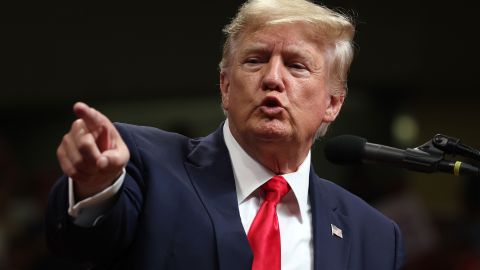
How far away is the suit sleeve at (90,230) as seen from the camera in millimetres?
2131

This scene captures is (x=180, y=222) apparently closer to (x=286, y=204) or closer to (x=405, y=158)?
(x=286, y=204)

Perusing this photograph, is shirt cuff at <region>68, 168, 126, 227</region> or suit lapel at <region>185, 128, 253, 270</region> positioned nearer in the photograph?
shirt cuff at <region>68, 168, 126, 227</region>

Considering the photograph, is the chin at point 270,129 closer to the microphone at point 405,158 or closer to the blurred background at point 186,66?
the microphone at point 405,158

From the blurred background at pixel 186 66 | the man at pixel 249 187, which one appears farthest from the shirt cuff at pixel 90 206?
the blurred background at pixel 186 66

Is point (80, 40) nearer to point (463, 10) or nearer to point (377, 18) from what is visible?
point (377, 18)

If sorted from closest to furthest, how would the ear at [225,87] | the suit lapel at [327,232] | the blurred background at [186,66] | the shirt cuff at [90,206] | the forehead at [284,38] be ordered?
the shirt cuff at [90,206] < the suit lapel at [327,232] < the forehead at [284,38] < the ear at [225,87] < the blurred background at [186,66]

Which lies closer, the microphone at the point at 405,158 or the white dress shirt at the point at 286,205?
the microphone at the point at 405,158

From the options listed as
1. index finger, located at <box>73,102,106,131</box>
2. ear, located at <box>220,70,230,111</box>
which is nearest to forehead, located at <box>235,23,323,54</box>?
ear, located at <box>220,70,230,111</box>

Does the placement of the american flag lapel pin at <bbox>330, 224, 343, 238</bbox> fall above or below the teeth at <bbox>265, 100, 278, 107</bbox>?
below

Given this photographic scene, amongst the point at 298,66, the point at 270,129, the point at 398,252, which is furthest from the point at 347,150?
the point at 398,252

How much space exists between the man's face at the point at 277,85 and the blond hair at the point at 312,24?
0.02 metres

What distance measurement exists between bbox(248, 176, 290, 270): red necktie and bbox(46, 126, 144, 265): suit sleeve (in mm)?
336

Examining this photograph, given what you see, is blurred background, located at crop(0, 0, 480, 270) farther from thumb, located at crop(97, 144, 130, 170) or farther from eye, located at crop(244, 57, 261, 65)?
thumb, located at crop(97, 144, 130, 170)

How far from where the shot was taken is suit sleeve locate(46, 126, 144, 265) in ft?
6.99
